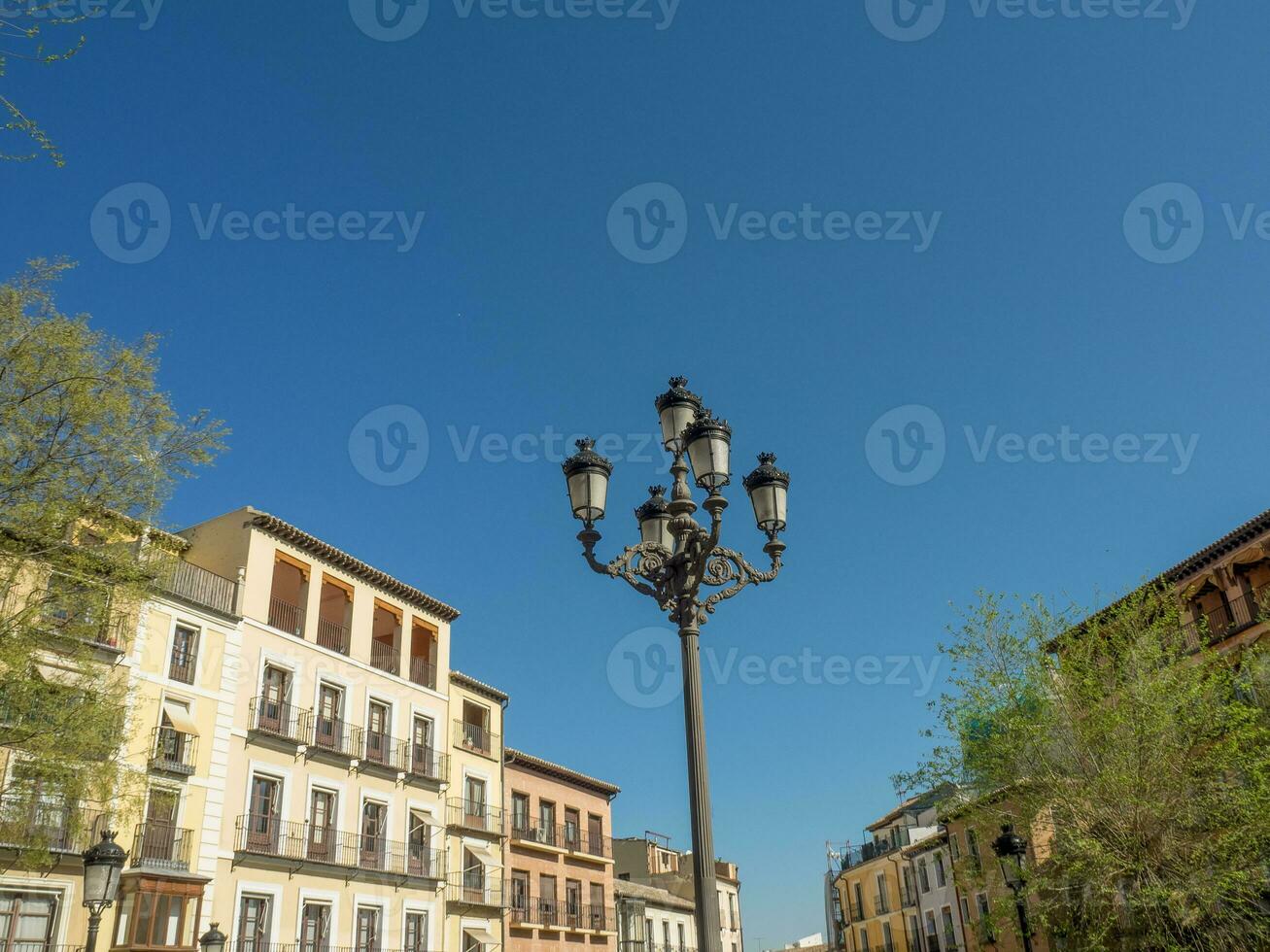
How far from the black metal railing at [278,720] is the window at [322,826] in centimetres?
189

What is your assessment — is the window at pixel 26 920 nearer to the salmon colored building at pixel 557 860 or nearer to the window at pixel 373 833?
the window at pixel 373 833

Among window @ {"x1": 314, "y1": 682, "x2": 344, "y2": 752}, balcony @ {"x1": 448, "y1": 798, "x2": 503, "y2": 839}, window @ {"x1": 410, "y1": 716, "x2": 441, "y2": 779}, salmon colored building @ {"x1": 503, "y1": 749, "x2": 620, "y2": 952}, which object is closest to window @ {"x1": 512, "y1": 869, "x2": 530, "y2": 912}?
salmon colored building @ {"x1": 503, "y1": 749, "x2": 620, "y2": 952}

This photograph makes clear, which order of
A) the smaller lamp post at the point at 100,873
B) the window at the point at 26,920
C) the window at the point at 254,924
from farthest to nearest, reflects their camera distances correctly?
the window at the point at 254,924 → the window at the point at 26,920 → the smaller lamp post at the point at 100,873

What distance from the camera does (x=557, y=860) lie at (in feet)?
129

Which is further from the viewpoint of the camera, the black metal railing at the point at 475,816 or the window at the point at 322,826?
the black metal railing at the point at 475,816

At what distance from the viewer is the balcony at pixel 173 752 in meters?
23.8

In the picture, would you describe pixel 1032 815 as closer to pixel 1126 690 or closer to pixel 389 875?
pixel 1126 690

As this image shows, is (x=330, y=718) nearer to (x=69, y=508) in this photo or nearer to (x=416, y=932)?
(x=416, y=932)

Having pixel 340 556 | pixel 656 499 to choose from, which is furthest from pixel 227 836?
pixel 656 499

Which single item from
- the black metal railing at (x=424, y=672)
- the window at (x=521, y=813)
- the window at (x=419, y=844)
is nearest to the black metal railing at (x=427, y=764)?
the window at (x=419, y=844)

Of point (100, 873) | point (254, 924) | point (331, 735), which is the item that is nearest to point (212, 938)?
point (254, 924)

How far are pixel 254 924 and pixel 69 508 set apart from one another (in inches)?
585

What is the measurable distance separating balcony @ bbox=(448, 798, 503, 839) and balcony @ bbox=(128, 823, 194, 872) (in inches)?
426

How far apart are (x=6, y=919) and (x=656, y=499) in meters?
18.5
